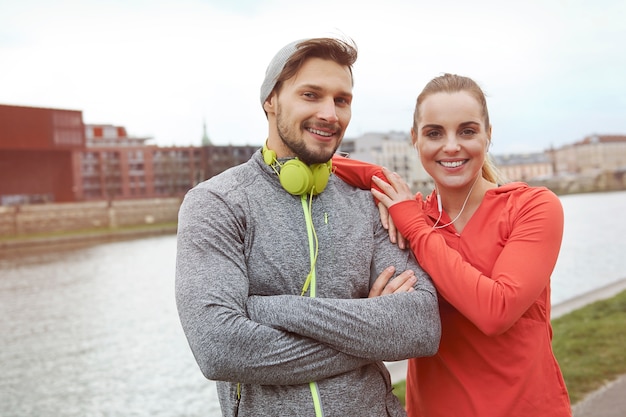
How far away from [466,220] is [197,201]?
3.02 feet

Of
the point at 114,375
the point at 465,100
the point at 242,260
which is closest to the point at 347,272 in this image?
the point at 242,260

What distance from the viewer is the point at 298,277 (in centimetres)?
171

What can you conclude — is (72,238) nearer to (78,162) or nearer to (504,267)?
(78,162)

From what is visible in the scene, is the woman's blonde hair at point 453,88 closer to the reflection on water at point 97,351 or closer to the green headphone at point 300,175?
A: the green headphone at point 300,175

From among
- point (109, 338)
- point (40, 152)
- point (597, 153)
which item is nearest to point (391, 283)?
point (109, 338)

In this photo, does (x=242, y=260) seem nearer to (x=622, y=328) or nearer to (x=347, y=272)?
(x=347, y=272)

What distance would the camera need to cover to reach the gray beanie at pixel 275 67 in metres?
1.75

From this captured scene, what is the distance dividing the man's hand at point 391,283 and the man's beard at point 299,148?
1.31 ft

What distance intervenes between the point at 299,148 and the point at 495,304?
0.74 m

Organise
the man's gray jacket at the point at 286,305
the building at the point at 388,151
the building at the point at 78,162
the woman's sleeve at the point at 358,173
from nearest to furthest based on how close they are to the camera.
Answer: the man's gray jacket at the point at 286,305 → the woman's sleeve at the point at 358,173 → the building at the point at 78,162 → the building at the point at 388,151

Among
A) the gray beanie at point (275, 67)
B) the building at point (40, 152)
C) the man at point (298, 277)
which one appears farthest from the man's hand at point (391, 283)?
the building at point (40, 152)

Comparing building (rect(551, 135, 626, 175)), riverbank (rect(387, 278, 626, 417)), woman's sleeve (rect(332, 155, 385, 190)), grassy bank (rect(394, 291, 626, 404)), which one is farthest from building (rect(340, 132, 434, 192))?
woman's sleeve (rect(332, 155, 385, 190))

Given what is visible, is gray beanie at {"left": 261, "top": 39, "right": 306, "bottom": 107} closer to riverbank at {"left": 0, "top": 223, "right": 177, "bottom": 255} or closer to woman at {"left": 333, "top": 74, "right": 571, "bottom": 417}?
woman at {"left": 333, "top": 74, "right": 571, "bottom": 417}

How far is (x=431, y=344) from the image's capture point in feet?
5.75
